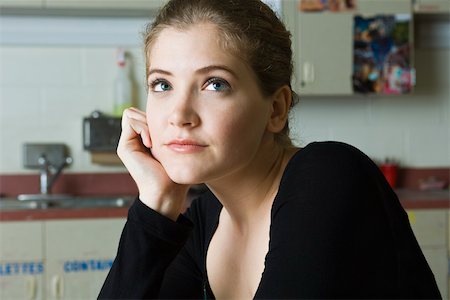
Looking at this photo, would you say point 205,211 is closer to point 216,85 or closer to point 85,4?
point 216,85

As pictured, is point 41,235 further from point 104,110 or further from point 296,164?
point 296,164

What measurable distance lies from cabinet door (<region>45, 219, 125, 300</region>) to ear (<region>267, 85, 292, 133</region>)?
1765 millimetres

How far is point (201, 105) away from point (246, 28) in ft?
0.50

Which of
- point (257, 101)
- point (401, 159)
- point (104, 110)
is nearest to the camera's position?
point (257, 101)

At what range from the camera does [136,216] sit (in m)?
1.07

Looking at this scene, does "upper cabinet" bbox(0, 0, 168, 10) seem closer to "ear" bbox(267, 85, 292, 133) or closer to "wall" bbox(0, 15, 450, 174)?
"wall" bbox(0, 15, 450, 174)

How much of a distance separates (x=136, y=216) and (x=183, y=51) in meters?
0.28

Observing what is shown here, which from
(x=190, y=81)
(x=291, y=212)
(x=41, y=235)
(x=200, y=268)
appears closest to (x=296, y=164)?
(x=291, y=212)

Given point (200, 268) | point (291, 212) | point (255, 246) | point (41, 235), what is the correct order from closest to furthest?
point (291, 212) → point (255, 246) → point (200, 268) → point (41, 235)

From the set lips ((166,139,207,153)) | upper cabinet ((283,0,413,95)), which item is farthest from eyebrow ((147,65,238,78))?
upper cabinet ((283,0,413,95))

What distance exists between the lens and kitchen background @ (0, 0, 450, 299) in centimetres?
272

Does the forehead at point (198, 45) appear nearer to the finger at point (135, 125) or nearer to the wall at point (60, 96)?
the finger at point (135, 125)

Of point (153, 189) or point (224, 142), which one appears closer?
point (224, 142)

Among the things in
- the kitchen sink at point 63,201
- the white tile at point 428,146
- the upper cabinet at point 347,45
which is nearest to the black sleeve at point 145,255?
the kitchen sink at point 63,201
